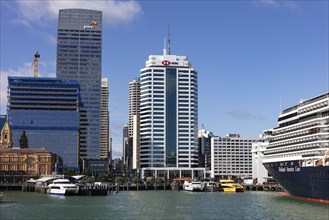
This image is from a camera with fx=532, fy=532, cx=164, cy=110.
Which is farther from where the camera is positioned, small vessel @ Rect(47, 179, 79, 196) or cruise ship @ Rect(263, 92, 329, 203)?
small vessel @ Rect(47, 179, 79, 196)

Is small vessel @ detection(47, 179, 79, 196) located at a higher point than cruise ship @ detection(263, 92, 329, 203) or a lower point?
lower

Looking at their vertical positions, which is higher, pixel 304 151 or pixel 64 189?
pixel 304 151

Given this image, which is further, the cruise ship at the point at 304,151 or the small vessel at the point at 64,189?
the small vessel at the point at 64,189

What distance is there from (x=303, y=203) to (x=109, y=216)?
41721mm

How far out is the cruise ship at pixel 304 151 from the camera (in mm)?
104938

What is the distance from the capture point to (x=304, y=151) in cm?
11406

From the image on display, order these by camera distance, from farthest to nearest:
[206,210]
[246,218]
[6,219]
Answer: [206,210] → [246,218] → [6,219]

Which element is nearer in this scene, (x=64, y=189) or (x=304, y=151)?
(x=304, y=151)

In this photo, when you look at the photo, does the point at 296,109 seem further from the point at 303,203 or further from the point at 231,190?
the point at 231,190

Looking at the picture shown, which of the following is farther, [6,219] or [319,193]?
[319,193]

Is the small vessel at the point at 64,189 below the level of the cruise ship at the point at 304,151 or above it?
below

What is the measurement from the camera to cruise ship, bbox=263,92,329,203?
344 ft

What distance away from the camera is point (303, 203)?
352ft

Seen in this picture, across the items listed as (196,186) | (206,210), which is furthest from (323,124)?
(196,186)
